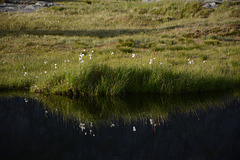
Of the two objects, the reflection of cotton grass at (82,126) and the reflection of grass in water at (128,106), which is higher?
the reflection of cotton grass at (82,126)

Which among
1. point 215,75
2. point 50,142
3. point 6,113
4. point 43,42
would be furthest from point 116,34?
point 50,142

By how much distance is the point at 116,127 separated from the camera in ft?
22.0

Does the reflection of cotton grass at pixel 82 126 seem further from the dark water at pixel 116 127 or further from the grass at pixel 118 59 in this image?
the grass at pixel 118 59

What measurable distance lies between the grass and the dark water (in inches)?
27.7

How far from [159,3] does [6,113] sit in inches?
1442

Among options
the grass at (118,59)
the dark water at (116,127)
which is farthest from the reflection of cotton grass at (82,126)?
the grass at (118,59)

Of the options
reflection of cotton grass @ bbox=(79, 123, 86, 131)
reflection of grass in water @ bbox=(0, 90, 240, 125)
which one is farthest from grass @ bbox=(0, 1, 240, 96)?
reflection of cotton grass @ bbox=(79, 123, 86, 131)

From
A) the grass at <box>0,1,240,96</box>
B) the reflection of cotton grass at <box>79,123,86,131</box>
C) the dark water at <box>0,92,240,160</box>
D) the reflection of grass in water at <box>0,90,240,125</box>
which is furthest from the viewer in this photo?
the grass at <box>0,1,240,96</box>

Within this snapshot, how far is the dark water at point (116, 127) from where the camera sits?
18.0ft

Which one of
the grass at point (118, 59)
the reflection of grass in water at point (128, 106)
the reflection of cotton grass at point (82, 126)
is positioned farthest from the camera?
the grass at point (118, 59)

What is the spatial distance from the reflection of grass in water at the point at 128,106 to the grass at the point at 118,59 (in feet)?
1.65

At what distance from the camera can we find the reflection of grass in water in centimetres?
757

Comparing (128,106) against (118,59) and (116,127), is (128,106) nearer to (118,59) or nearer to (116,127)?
(116,127)

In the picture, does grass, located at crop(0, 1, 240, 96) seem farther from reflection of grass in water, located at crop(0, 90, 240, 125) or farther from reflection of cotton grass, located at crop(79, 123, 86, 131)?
reflection of cotton grass, located at crop(79, 123, 86, 131)
